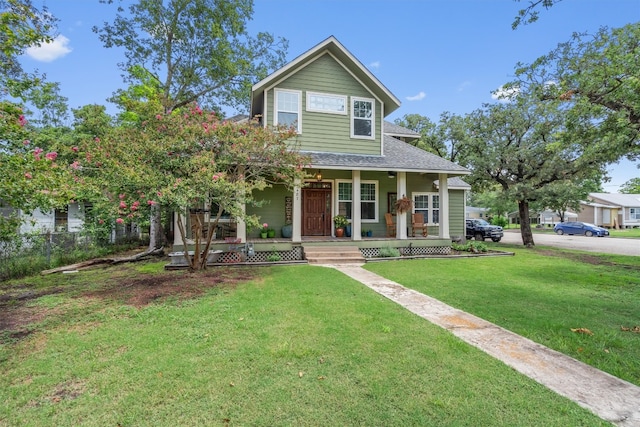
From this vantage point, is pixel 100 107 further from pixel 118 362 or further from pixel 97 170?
pixel 118 362

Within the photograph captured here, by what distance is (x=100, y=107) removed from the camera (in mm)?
18500

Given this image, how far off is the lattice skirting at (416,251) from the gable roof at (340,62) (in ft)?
20.7

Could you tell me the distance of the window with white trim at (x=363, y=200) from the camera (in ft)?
43.6

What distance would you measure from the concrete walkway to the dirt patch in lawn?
15.8 ft

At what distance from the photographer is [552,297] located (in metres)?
6.44

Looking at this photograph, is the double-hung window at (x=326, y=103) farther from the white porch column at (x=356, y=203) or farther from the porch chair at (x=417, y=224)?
the porch chair at (x=417, y=224)

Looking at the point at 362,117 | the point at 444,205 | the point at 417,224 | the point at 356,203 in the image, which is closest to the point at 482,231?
the point at 417,224

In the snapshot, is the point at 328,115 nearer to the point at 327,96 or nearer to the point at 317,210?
the point at 327,96

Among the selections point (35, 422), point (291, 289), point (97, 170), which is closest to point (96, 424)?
point (35, 422)

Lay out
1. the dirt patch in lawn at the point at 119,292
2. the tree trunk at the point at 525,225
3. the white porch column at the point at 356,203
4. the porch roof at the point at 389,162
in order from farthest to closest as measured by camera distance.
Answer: the tree trunk at the point at 525,225 < the white porch column at the point at 356,203 < the porch roof at the point at 389,162 < the dirt patch in lawn at the point at 119,292

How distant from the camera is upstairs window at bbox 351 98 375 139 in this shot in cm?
1286

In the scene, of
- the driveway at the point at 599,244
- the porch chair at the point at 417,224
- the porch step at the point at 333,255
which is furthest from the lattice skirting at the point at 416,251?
the driveway at the point at 599,244

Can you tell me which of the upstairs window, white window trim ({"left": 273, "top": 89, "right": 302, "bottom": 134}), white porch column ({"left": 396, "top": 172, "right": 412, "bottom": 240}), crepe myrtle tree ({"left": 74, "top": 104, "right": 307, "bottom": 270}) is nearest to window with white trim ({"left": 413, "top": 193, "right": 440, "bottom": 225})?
white porch column ({"left": 396, "top": 172, "right": 412, "bottom": 240})

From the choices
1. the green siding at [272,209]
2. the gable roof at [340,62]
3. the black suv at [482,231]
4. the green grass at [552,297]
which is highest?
the gable roof at [340,62]
